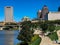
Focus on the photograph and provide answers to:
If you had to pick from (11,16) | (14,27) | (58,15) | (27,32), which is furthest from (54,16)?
(27,32)

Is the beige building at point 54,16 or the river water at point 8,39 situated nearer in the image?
the river water at point 8,39

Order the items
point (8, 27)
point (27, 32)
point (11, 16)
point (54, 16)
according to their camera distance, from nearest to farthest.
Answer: point (27, 32)
point (54, 16)
point (8, 27)
point (11, 16)

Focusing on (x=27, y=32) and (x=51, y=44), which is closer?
(x=51, y=44)

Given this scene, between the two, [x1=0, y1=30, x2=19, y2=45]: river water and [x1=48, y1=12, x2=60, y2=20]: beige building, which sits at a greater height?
[x1=48, y1=12, x2=60, y2=20]: beige building

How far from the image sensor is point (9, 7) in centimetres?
13400

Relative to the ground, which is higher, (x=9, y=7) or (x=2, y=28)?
(x=9, y=7)

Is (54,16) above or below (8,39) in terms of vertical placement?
above

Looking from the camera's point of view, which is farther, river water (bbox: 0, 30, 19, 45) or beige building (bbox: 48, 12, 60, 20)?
beige building (bbox: 48, 12, 60, 20)

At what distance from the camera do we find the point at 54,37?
19734mm

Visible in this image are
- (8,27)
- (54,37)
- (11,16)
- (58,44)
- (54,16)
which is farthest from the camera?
(11,16)

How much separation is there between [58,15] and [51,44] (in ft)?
244

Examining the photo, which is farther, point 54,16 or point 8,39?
point 54,16

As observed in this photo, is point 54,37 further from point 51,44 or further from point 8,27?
point 8,27

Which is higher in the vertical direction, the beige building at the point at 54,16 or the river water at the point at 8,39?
the beige building at the point at 54,16
